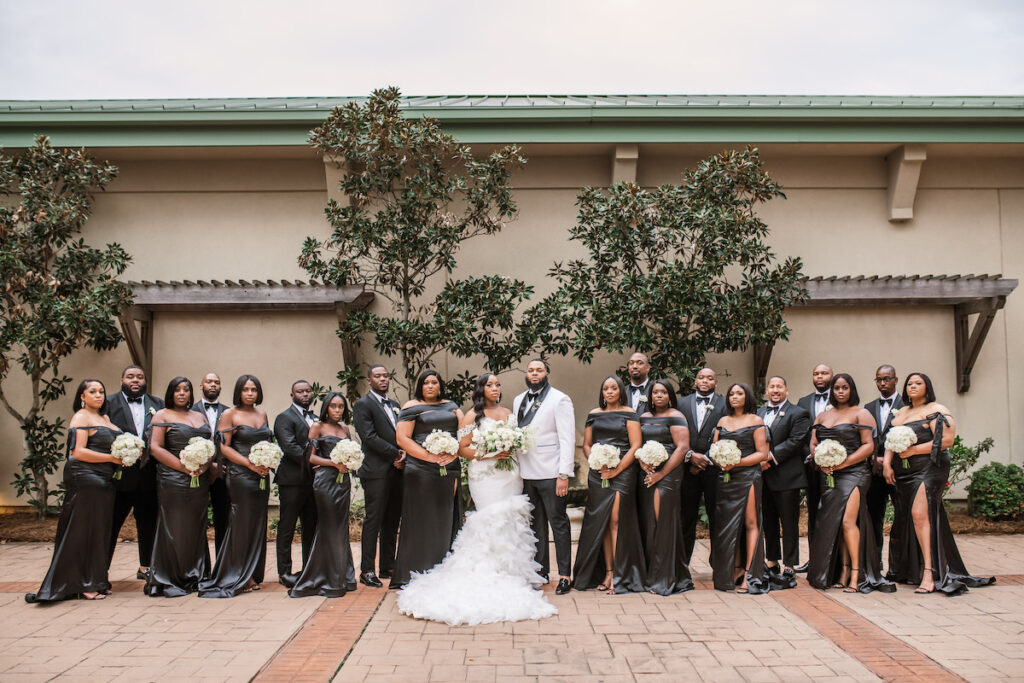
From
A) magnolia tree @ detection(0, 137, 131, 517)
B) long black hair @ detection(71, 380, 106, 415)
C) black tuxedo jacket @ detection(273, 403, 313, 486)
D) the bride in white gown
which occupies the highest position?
magnolia tree @ detection(0, 137, 131, 517)

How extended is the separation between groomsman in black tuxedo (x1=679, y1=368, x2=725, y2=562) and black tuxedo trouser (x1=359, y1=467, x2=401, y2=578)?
2.86m

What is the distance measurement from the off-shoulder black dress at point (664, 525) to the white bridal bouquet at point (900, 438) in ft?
6.25

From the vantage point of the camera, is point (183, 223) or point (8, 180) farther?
point (183, 223)

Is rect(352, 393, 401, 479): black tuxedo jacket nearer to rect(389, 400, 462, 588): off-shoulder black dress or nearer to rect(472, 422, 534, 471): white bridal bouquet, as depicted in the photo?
rect(389, 400, 462, 588): off-shoulder black dress

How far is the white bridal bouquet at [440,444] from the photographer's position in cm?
704

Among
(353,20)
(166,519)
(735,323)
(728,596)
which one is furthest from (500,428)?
(353,20)

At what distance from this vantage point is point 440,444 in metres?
7.03

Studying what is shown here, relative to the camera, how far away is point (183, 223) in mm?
11812

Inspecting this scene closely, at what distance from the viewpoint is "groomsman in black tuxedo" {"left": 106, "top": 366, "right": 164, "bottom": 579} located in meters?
7.71

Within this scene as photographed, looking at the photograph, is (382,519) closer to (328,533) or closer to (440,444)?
(328,533)

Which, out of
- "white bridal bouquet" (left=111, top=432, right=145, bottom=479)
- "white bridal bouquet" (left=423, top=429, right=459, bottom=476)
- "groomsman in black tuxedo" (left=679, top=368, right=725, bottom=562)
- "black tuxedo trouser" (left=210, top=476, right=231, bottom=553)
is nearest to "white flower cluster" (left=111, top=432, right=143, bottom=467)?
"white bridal bouquet" (left=111, top=432, right=145, bottom=479)

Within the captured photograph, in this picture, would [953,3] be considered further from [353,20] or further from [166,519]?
[166,519]

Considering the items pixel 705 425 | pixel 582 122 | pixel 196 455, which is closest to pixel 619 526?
pixel 705 425

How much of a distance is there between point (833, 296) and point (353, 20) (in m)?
10.2
